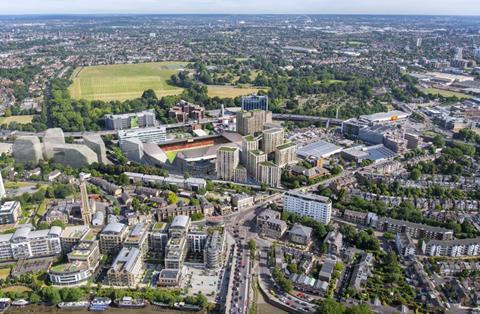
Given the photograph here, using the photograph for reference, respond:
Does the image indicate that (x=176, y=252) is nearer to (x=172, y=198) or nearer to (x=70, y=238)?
(x=70, y=238)

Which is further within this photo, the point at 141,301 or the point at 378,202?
the point at 378,202

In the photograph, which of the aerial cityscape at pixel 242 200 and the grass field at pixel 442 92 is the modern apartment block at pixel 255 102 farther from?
the grass field at pixel 442 92

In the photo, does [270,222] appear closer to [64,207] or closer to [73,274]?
[73,274]

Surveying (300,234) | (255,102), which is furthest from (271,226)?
(255,102)

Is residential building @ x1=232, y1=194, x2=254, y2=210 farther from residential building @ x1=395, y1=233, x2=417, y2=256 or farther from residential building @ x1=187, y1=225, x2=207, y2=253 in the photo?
residential building @ x1=395, y1=233, x2=417, y2=256

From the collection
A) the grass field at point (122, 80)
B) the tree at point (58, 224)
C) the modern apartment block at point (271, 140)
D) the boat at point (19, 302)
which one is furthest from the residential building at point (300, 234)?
the grass field at point (122, 80)

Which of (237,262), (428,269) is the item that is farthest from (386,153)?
(237,262)

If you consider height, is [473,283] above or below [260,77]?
below
